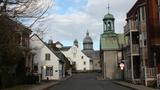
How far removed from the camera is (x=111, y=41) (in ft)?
292

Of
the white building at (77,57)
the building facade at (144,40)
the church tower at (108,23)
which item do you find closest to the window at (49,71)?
the church tower at (108,23)

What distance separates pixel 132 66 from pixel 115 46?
3193 cm

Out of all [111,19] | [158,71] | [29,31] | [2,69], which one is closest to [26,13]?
[29,31]

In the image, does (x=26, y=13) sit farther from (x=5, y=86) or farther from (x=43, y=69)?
(x=43, y=69)

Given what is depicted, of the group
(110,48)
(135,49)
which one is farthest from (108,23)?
(135,49)

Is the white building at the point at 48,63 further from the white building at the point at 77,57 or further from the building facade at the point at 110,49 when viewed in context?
the white building at the point at 77,57

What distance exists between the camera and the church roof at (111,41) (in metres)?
86.9

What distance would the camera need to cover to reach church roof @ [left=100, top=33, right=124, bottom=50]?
86875 millimetres

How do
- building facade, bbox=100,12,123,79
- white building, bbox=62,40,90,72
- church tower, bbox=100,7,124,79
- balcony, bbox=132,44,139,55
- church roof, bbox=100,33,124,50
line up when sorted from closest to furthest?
balcony, bbox=132,44,139,55, building facade, bbox=100,12,123,79, church tower, bbox=100,7,124,79, church roof, bbox=100,33,124,50, white building, bbox=62,40,90,72

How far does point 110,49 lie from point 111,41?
11.0 ft

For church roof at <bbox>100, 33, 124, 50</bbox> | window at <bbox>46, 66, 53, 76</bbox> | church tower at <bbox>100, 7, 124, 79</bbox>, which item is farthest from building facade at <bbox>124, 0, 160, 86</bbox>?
window at <bbox>46, 66, 53, 76</bbox>

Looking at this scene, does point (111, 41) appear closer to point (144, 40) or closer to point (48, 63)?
point (48, 63)

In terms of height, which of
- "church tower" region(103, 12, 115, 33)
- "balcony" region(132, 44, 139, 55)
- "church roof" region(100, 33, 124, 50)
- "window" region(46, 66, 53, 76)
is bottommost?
"window" region(46, 66, 53, 76)

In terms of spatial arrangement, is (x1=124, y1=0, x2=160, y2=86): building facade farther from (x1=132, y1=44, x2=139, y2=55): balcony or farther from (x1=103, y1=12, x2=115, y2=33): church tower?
(x1=103, y1=12, x2=115, y2=33): church tower
